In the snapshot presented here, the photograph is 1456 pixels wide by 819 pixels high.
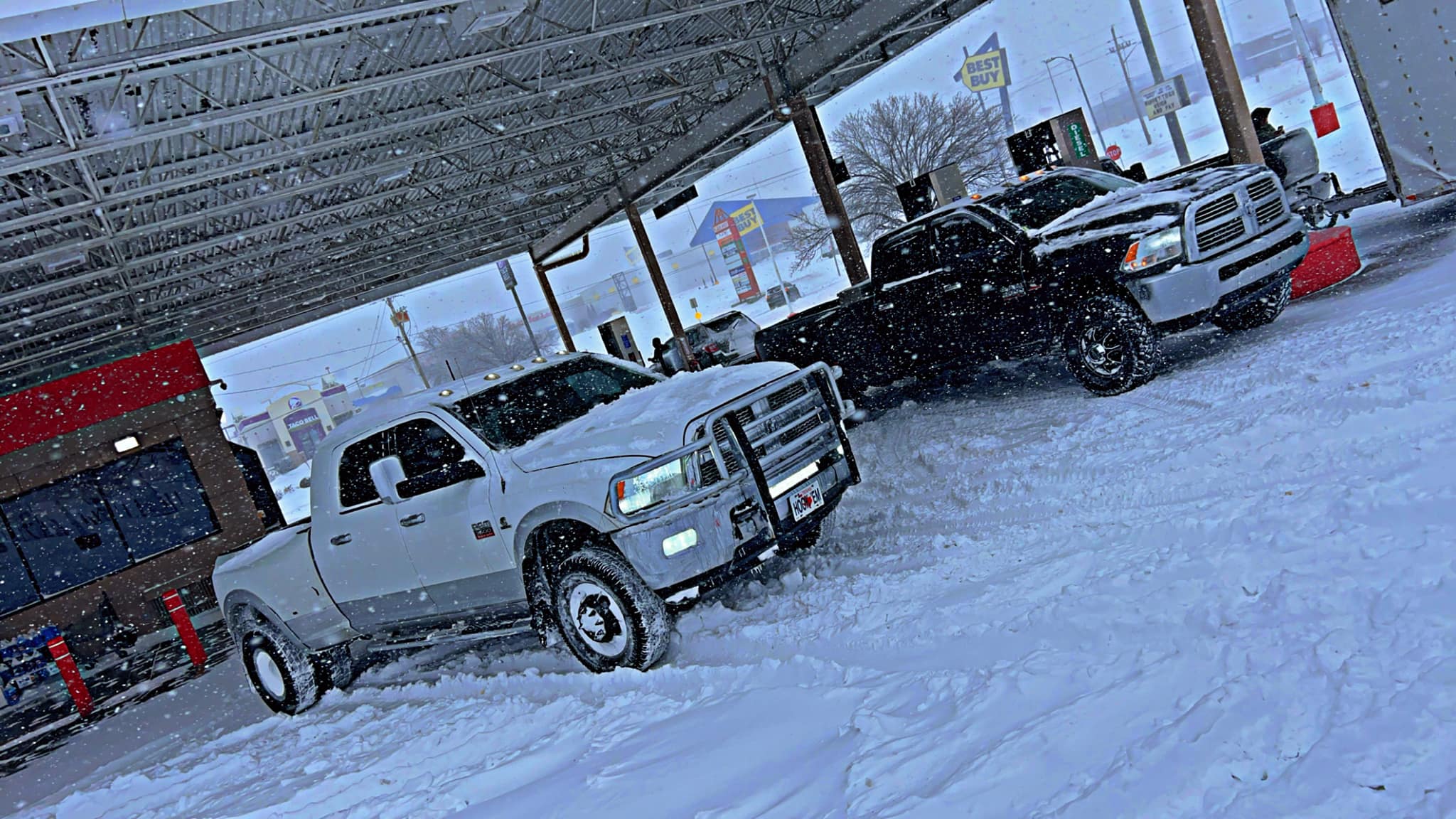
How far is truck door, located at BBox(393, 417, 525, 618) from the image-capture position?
595 centimetres

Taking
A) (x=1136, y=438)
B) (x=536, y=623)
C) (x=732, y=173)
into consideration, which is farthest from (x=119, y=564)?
(x=732, y=173)

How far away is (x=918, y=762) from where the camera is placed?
11.1ft

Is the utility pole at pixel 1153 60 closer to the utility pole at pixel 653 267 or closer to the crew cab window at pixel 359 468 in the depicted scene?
the utility pole at pixel 653 267

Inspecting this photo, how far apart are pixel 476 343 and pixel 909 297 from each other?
46869 mm

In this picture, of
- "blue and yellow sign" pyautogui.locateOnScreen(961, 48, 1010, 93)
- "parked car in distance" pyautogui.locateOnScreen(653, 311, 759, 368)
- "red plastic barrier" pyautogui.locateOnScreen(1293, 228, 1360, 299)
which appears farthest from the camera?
"blue and yellow sign" pyautogui.locateOnScreen(961, 48, 1010, 93)

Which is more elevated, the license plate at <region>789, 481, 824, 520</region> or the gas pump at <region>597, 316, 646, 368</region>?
the gas pump at <region>597, 316, 646, 368</region>

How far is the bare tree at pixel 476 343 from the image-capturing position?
51.3 meters

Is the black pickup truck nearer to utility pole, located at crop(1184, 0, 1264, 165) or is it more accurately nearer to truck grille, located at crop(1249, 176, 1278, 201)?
truck grille, located at crop(1249, 176, 1278, 201)

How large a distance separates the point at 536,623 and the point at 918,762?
3.15 meters

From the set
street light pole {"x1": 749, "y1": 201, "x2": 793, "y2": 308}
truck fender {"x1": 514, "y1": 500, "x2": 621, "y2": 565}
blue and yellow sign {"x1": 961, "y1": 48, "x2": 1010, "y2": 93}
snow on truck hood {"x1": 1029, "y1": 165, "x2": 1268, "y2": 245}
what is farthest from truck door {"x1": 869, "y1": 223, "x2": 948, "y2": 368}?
street light pole {"x1": 749, "y1": 201, "x2": 793, "y2": 308}

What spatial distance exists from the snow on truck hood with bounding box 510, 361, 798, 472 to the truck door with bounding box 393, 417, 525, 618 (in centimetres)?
38

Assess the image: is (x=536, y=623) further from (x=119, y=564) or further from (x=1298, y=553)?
(x=119, y=564)

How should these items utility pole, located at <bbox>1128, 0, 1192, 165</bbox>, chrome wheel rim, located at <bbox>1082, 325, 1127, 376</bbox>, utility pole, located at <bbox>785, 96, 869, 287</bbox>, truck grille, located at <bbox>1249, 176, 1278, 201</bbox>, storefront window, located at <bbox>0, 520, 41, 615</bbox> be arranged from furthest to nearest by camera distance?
utility pole, located at <bbox>1128, 0, 1192, 165</bbox> < utility pole, located at <bbox>785, 96, 869, 287</bbox> < storefront window, located at <bbox>0, 520, 41, 615</bbox> < truck grille, located at <bbox>1249, 176, 1278, 201</bbox> < chrome wheel rim, located at <bbox>1082, 325, 1127, 376</bbox>

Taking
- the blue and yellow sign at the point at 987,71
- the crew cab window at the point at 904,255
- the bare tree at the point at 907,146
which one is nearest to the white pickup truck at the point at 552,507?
the crew cab window at the point at 904,255
